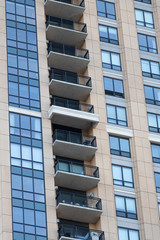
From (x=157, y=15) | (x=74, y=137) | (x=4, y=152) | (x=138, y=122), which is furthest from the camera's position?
(x=157, y=15)

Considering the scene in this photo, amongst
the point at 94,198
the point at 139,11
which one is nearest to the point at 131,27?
the point at 139,11

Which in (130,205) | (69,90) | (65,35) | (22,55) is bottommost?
(130,205)

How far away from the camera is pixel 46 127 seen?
65250 mm

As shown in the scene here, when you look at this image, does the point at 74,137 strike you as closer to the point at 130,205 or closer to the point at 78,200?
the point at 78,200

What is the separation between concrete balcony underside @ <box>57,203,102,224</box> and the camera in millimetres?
61500

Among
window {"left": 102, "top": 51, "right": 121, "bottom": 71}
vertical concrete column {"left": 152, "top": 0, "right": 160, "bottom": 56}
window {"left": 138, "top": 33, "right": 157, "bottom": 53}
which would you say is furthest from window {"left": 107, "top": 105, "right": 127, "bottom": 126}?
vertical concrete column {"left": 152, "top": 0, "right": 160, "bottom": 56}

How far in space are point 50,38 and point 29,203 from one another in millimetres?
18001

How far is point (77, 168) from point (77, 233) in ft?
20.4

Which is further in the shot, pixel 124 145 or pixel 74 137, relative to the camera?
pixel 124 145

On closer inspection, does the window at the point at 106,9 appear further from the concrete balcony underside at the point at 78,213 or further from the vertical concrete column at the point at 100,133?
the concrete balcony underside at the point at 78,213

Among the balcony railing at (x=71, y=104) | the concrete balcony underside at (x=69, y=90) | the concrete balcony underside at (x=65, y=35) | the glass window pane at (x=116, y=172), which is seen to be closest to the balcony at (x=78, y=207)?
the glass window pane at (x=116, y=172)

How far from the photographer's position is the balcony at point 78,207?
61.6 m

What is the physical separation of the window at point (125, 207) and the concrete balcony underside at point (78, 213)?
2.12 metres

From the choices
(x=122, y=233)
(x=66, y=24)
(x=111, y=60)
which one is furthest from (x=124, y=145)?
(x=66, y=24)
